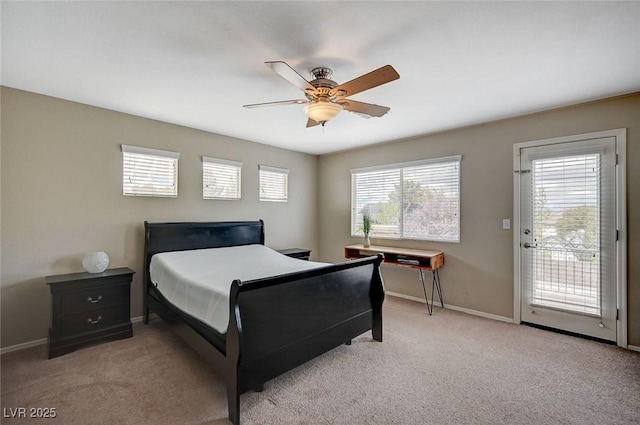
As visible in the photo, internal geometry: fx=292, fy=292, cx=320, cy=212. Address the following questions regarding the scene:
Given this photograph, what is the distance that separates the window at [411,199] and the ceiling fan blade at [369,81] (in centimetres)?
244

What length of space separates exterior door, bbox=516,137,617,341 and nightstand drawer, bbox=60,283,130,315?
14.5 ft

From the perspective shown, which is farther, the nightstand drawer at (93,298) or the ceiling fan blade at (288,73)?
the nightstand drawer at (93,298)

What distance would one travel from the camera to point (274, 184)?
4988 millimetres

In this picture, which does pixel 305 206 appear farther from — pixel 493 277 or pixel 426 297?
pixel 493 277

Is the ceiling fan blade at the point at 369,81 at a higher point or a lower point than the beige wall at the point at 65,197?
higher

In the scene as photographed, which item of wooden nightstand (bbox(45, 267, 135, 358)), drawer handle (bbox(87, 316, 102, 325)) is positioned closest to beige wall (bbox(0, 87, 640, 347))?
wooden nightstand (bbox(45, 267, 135, 358))

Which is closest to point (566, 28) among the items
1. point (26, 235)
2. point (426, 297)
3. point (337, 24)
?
point (337, 24)

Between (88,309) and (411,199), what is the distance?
4.12 m

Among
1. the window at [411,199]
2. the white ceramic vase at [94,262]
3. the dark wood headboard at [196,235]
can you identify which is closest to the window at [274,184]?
the dark wood headboard at [196,235]

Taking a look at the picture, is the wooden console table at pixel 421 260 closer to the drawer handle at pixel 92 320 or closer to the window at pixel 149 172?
the window at pixel 149 172

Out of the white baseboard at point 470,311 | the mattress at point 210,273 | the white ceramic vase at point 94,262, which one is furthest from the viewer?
the white baseboard at point 470,311

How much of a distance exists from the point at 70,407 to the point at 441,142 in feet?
15.2

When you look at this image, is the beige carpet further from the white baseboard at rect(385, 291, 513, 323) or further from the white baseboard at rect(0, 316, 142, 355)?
the white baseboard at rect(385, 291, 513, 323)

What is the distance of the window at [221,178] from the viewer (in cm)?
409
